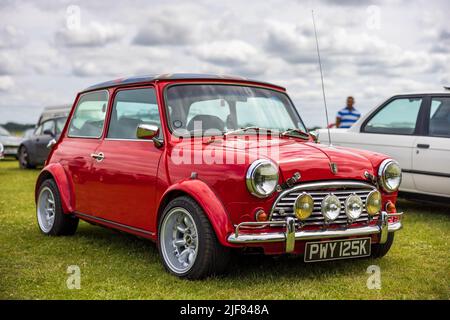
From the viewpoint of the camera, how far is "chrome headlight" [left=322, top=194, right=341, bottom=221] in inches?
190

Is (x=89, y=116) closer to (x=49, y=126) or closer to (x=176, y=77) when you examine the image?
(x=176, y=77)

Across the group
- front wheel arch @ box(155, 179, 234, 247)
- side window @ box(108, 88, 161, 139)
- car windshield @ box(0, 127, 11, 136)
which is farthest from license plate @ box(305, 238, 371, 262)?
car windshield @ box(0, 127, 11, 136)

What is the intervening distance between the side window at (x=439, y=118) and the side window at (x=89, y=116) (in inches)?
175

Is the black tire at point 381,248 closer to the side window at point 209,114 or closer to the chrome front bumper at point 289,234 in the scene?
the chrome front bumper at point 289,234

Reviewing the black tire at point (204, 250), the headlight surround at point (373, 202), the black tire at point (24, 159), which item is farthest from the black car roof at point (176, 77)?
the black tire at point (24, 159)

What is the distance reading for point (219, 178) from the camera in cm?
476

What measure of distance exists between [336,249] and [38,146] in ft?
49.0

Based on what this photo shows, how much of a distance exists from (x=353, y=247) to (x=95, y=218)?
2.70m

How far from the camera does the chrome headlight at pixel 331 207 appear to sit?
4826mm

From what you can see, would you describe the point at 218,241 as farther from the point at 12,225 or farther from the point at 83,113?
the point at 12,225

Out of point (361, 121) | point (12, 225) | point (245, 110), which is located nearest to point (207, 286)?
point (245, 110)

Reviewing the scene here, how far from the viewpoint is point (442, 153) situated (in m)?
8.15

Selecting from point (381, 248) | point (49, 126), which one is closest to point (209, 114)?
point (381, 248)

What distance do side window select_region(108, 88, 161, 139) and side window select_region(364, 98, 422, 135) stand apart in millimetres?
4260
